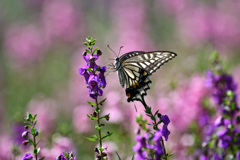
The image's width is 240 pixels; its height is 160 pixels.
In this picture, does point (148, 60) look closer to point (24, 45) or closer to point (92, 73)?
point (92, 73)

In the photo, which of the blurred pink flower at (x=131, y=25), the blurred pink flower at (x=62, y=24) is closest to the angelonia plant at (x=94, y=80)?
the blurred pink flower at (x=131, y=25)

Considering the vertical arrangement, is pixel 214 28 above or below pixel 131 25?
below

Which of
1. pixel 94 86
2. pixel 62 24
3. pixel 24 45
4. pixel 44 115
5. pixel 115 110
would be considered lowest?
pixel 94 86

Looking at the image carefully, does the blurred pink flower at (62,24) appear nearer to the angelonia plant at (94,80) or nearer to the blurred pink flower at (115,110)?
the blurred pink flower at (115,110)

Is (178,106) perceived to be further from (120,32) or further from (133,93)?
(120,32)

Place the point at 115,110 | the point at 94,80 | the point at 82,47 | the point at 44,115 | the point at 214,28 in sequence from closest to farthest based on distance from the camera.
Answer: the point at 94,80, the point at 115,110, the point at 44,115, the point at 214,28, the point at 82,47

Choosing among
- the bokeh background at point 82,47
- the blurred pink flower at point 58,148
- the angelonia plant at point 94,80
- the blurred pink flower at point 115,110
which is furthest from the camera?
the bokeh background at point 82,47

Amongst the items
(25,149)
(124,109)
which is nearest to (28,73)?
(124,109)

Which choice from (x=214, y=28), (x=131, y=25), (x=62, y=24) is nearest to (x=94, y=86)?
(x=214, y=28)
